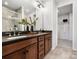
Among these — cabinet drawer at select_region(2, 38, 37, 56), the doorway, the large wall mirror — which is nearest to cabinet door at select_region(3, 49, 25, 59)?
cabinet drawer at select_region(2, 38, 37, 56)

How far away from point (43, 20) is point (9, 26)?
2.66 meters

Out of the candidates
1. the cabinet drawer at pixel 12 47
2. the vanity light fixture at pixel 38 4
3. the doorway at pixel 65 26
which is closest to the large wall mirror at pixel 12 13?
the cabinet drawer at pixel 12 47

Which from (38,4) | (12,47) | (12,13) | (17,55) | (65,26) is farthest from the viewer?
(65,26)

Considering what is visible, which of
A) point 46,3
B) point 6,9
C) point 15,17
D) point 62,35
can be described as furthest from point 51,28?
point 62,35

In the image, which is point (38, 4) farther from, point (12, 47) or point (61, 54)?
point (12, 47)

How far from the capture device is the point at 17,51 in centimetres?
151

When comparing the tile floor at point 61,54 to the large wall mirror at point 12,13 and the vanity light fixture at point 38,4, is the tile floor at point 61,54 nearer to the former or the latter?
the large wall mirror at point 12,13

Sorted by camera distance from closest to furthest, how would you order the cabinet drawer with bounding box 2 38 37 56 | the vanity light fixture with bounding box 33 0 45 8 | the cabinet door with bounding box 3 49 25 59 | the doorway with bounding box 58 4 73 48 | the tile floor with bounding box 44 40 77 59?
the cabinet drawer with bounding box 2 38 37 56 → the cabinet door with bounding box 3 49 25 59 → the tile floor with bounding box 44 40 77 59 → the vanity light fixture with bounding box 33 0 45 8 → the doorway with bounding box 58 4 73 48

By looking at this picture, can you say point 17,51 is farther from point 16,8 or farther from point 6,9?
point 16,8

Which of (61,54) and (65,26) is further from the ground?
(65,26)

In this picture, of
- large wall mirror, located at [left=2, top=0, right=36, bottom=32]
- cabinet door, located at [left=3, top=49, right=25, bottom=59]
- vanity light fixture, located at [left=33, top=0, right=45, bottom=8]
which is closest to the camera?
cabinet door, located at [left=3, top=49, right=25, bottom=59]

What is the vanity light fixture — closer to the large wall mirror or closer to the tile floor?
the large wall mirror

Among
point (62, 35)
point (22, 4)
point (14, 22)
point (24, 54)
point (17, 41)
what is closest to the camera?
point (17, 41)

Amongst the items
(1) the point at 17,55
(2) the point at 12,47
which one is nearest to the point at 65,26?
(1) the point at 17,55
